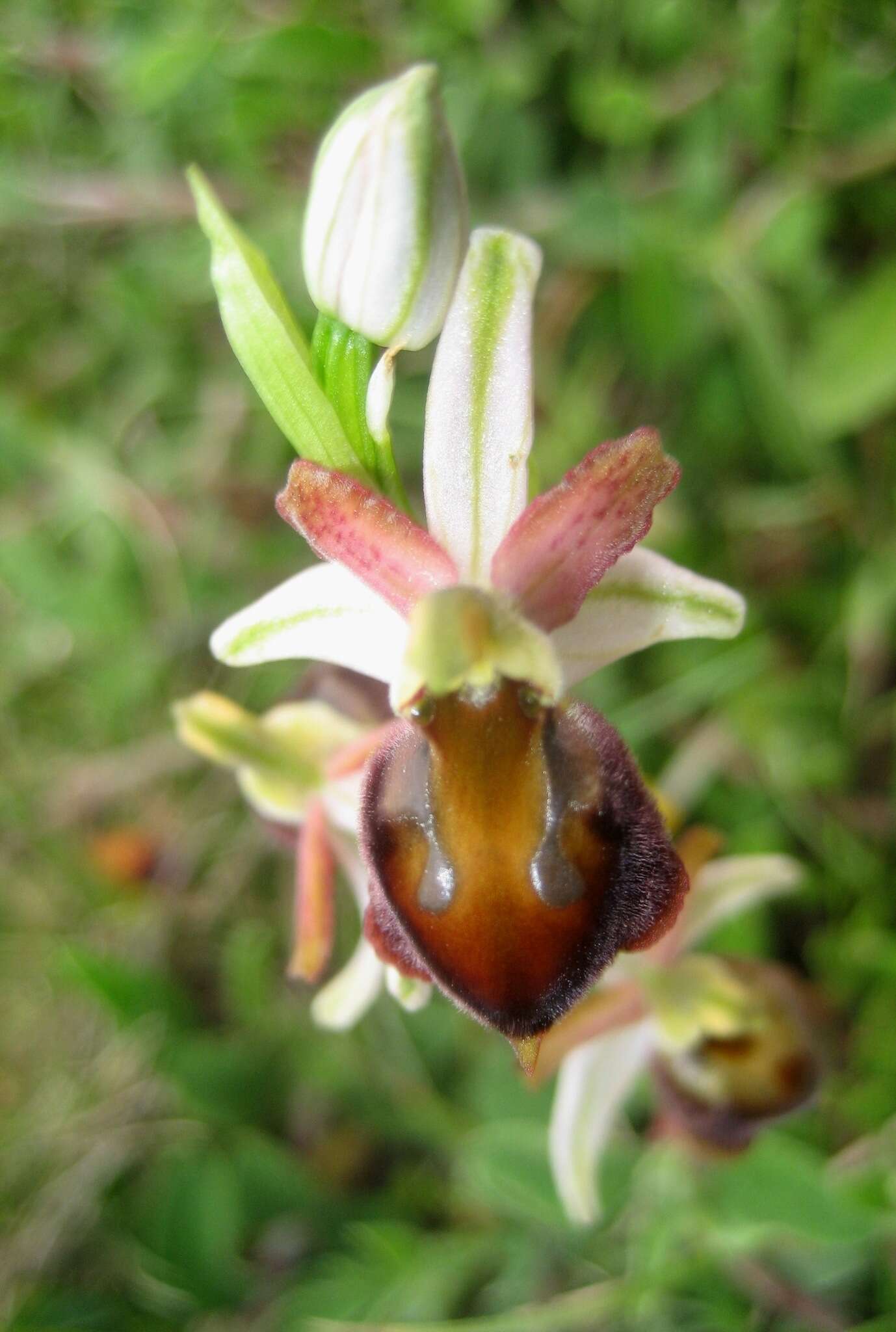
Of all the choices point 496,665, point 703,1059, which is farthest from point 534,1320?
point 496,665

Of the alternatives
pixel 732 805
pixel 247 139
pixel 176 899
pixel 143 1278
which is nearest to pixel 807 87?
pixel 247 139

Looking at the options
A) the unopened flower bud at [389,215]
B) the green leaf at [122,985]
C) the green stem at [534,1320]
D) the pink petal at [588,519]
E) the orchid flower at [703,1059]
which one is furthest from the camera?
the green leaf at [122,985]

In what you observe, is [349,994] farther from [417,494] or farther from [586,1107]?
[417,494]

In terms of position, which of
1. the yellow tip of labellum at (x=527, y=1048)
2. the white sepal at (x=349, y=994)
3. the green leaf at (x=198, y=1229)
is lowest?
the green leaf at (x=198, y=1229)

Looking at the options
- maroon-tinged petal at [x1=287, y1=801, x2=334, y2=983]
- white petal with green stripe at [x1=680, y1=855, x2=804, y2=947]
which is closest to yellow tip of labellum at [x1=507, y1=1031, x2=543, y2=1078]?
maroon-tinged petal at [x1=287, y1=801, x2=334, y2=983]

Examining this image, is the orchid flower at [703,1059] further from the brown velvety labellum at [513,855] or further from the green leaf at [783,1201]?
the brown velvety labellum at [513,855]

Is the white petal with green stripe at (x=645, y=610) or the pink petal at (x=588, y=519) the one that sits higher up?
the pink petal at (x=588, y=519)

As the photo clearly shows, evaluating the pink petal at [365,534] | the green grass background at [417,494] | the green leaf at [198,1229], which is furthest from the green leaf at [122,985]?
the pink petal at [365,534]
